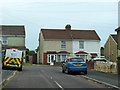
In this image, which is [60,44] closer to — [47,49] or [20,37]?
[47,49]

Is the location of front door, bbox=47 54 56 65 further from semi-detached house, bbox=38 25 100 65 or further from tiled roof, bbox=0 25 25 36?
tiled roof, bbox=0 25 25 36

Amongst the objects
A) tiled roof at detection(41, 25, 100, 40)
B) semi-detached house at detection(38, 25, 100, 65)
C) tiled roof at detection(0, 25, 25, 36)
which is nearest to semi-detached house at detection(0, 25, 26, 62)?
tiled roof at detection(0, 25, 25, 36)

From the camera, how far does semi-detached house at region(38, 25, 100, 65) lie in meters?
49.6

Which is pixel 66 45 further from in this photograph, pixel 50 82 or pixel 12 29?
pixel 50 82

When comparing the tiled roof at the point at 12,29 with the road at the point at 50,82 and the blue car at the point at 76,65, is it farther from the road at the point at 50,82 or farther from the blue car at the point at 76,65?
the road at the point at 50,82

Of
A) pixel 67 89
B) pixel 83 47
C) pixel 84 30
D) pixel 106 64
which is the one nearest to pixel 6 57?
pixel 106 64

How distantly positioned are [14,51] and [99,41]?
28.5 m

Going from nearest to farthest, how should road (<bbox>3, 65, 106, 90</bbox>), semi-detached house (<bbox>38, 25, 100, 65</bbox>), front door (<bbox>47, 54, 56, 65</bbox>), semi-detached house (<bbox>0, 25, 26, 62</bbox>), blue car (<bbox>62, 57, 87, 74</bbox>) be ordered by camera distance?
road (<bbox>3, 65, 106, 90</bbox>), blue car (<bbox>62, 57, 87, 74</bbox>), front door (<bbox>47, 54, 56, 65</bbox>), semi-detached house (<bbox>38, 25, 100, 65</bbox>), semi-detached house (<bbox>0, 25, 26, 62</bbox>)

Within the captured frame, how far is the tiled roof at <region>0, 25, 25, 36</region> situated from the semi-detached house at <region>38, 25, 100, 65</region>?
4.63 m

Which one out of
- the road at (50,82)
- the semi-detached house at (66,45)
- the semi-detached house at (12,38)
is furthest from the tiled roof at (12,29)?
the road at (50,82)

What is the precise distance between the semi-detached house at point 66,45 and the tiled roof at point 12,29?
463cm

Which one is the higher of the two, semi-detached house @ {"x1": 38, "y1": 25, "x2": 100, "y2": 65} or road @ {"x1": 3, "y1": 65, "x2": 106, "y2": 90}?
semi-detached house @ {"x1": 38, "y1": 25, "x2": 100, "y2": 65}

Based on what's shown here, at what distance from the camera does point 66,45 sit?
50719mm

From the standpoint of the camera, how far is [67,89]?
1175cm
